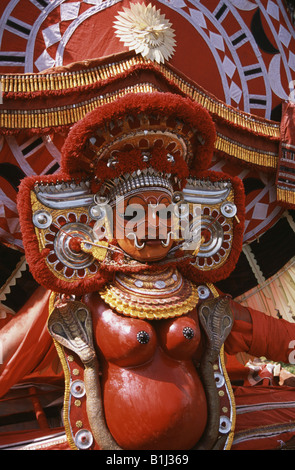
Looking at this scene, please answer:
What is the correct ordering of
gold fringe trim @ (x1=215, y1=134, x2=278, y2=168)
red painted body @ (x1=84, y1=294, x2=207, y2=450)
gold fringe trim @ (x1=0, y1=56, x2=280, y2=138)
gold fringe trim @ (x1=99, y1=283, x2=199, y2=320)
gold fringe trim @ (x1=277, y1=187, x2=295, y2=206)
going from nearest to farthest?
red painted body @ (x1=84, y1=294, x2=207, y2=450), gold fringe trim @ (x1=99, y1=283, x2=199, y2=320), gold fringe trim @ (x1=0, y1=56, x2=280, y2=138), gold fringe trim @ (x1=215, y1=134, x2=278, y2=168), gold fringe trim @ (x1=277, y1=187, x2=295, y2=206)

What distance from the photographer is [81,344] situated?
278cm

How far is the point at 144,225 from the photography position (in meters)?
2.78

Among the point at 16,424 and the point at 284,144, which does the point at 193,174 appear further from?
the point at 16,424

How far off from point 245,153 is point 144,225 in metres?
1.17

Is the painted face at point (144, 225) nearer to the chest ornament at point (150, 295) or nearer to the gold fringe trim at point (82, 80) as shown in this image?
the chest ornament at point (150, 295)

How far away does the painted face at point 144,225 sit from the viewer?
9.12 ft

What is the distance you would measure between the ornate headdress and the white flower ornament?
0.54m

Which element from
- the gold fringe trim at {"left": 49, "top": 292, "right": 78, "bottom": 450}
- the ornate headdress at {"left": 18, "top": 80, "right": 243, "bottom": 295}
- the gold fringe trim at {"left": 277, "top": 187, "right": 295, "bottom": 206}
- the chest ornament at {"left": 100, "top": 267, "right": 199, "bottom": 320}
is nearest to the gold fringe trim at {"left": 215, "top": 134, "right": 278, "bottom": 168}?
the gold fringe trim at {"left": 277, "top": 187, "right": 295, "bottom": 206}

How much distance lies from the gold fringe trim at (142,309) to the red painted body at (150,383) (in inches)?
1.7

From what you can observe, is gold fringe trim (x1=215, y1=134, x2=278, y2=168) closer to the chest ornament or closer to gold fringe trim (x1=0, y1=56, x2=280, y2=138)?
gold fringe trim (x1=0, y1=56, x2=280, y2=138)

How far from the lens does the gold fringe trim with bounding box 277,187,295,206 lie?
11.9ft

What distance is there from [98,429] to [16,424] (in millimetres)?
864

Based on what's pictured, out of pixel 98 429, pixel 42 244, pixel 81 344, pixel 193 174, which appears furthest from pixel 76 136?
pixel 98 429

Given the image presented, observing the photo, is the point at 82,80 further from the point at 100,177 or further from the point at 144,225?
the point at 144,225
